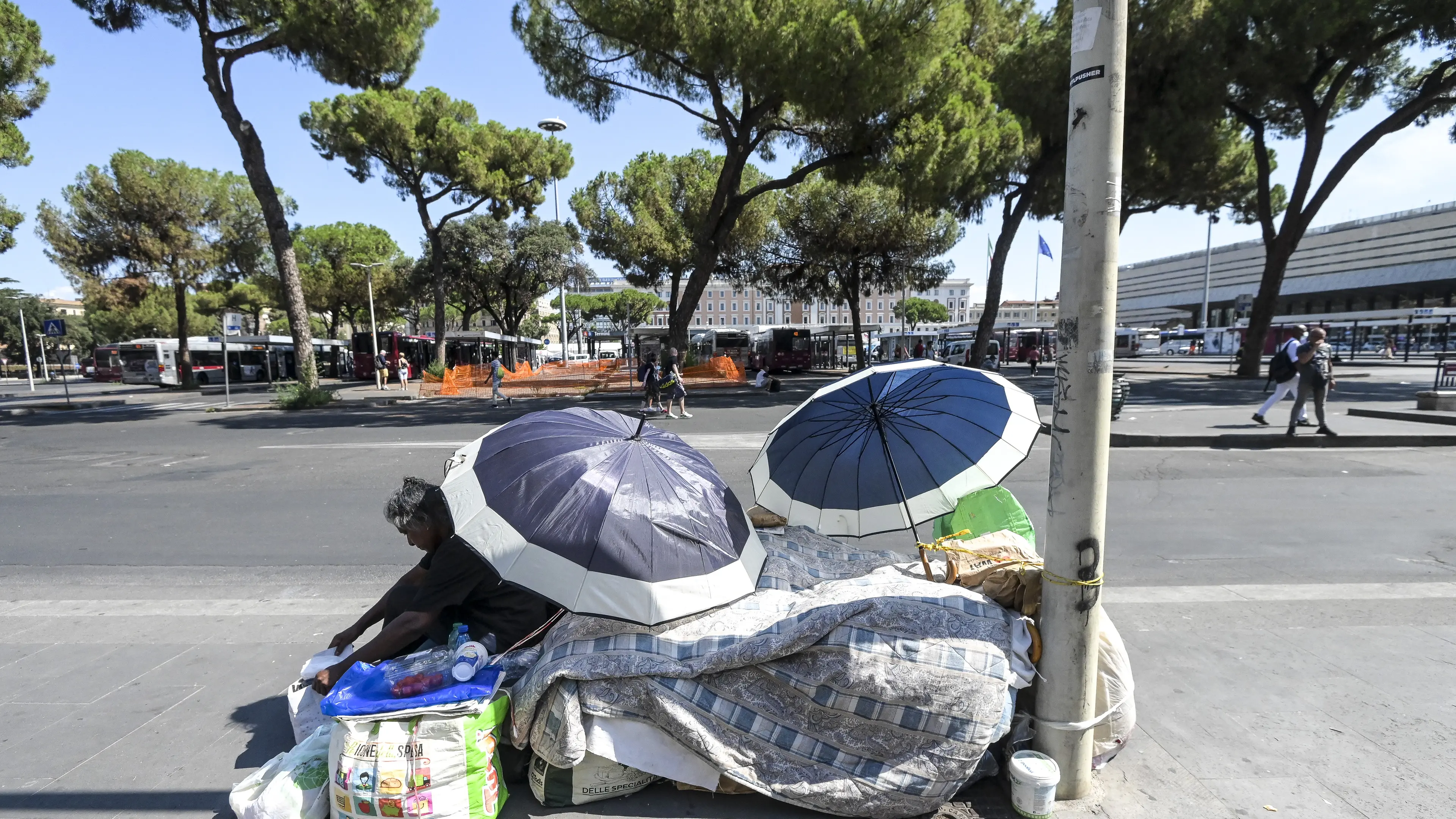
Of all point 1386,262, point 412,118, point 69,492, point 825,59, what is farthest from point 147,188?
point 1386,262

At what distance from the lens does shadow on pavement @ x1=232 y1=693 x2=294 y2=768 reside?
104 inches

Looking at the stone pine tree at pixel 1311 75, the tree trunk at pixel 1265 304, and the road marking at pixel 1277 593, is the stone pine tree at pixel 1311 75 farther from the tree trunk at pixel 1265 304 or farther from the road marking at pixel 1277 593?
the road marking at pixel 1277 593

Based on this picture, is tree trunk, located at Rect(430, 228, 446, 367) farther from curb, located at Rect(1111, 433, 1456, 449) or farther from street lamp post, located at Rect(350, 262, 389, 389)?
curb, located at Rect(1111, 433, 1456, 449)

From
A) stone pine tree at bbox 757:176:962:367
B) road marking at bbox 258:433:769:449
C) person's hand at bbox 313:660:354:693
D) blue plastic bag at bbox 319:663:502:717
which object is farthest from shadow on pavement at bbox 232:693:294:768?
stone pine tree at bbox 757:176:962:367

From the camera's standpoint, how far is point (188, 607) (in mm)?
4293

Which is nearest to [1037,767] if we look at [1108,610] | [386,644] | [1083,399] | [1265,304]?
[1083,399]

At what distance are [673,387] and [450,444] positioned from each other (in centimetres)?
600

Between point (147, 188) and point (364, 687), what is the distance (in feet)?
106

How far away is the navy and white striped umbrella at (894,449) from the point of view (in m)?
3.28

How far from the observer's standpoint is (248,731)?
283 cm

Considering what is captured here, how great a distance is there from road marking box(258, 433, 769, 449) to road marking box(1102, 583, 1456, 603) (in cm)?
639

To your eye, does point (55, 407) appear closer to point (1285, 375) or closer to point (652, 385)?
point (652, 385)

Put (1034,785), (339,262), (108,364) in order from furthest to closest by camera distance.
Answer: (339,262) → (108,364) → (1034,785)

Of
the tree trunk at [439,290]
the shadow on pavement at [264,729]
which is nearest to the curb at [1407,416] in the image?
the shadow on pavement at [264,729]
